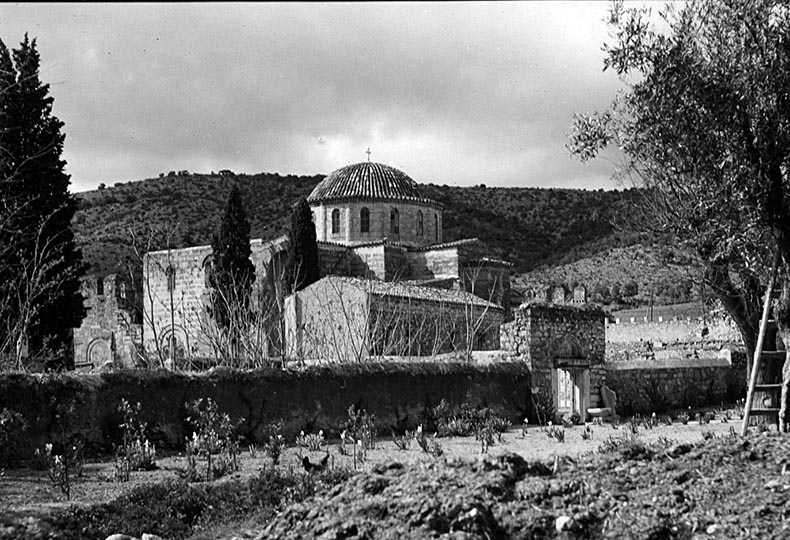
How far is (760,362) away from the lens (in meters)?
13.6

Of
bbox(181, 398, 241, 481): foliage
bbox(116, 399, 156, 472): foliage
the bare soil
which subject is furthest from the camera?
bbox(116, 399, 156, 472): foliage

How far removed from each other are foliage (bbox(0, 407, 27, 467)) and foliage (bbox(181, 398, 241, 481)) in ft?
7.82

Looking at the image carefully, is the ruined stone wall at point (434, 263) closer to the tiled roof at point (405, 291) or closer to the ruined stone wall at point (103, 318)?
the tiled roof at point (405, 291)

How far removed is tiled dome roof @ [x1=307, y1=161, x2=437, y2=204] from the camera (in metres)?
43.2

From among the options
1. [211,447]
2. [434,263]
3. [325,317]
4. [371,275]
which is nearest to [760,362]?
[211,447]

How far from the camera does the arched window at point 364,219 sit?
43188 mm

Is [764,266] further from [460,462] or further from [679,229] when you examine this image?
[460,462]

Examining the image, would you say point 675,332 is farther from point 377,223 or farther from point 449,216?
point 449,216

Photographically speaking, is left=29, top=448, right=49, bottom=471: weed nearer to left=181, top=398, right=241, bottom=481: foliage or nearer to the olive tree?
left=181, top=398, right=241, bottom=481: foliage

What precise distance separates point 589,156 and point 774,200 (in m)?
3.16

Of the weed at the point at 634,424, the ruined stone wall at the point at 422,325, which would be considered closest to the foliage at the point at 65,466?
the weed at the point at 634,424

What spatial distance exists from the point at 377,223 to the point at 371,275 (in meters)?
4.21

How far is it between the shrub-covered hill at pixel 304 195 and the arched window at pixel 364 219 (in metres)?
18.9

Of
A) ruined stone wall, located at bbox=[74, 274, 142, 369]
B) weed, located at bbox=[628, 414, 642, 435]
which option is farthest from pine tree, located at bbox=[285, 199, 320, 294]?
weed, located at bbox=[628, 414, 642, 435]
